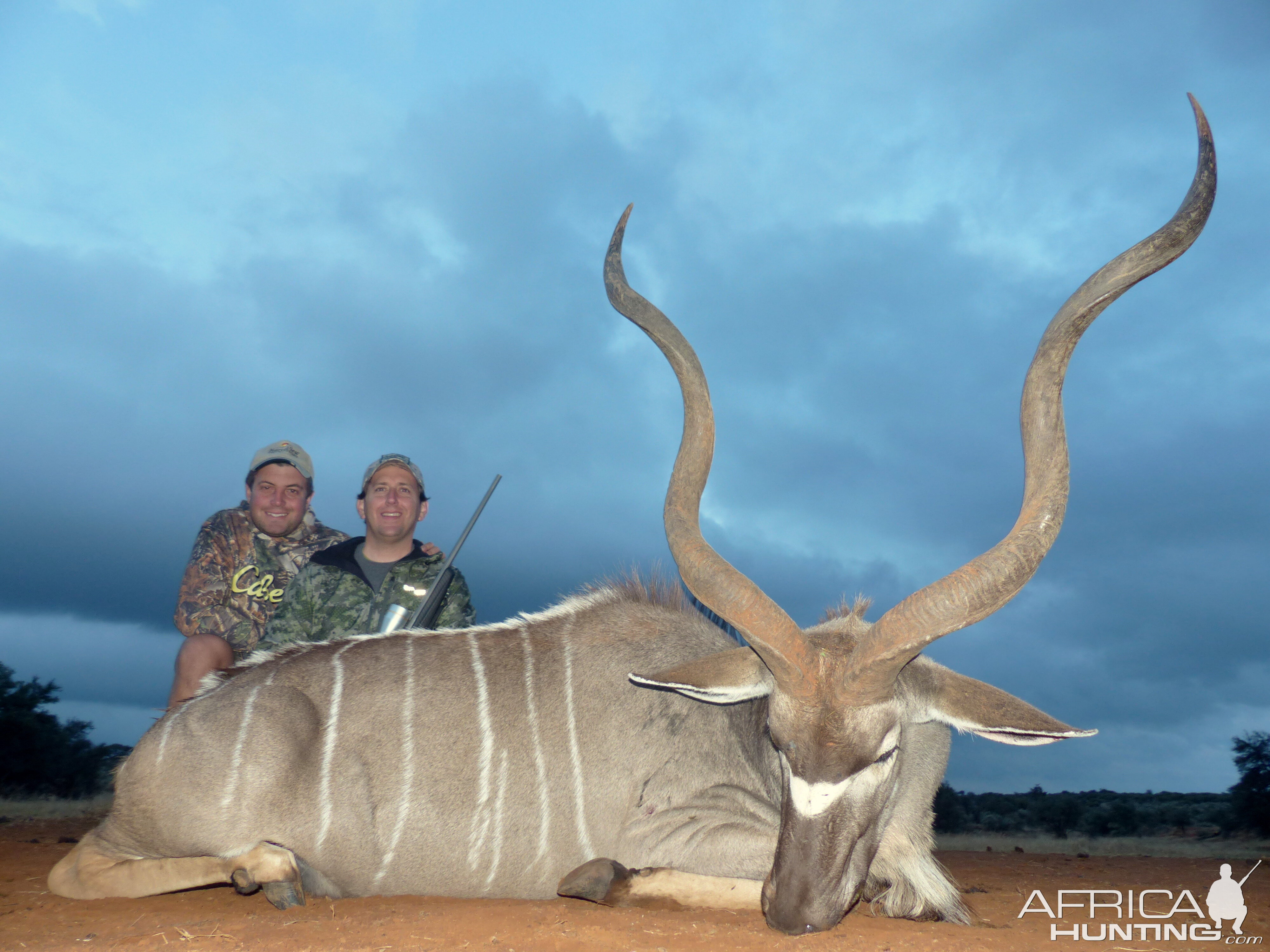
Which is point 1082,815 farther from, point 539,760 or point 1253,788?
point 539,760

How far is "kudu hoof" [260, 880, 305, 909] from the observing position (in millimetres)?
3455

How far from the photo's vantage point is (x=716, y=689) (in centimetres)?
343

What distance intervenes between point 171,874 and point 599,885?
173 centimetres

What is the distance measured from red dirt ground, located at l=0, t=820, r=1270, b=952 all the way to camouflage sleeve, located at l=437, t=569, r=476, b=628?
1.87m

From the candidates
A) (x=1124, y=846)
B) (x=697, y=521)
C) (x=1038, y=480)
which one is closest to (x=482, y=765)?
(x=697, y=521)

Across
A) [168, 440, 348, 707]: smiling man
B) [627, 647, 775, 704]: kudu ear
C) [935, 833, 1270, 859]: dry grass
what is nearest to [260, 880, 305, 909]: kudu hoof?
[627, 647, 775, 704]: kudu ear

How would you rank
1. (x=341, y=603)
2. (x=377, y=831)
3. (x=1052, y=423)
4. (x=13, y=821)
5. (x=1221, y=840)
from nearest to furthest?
(x=1052, y=423), (x=377, y=831), (x=341, y=603), (x=13, y=821), (x=1221, y=840)

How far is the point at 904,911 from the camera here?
3539 millimetres

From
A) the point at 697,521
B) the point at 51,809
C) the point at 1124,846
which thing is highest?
the point at 697,521

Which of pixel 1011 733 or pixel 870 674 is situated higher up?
pixel 870 674

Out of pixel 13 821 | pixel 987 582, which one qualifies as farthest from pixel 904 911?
pixel 13 821

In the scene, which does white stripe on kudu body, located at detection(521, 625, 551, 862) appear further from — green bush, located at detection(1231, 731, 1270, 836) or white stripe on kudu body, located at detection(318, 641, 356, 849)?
green bush, located at detection(1231, 731, 1270, 836)

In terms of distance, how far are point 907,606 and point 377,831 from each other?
2306mm

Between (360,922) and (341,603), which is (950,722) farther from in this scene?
(341,603)
